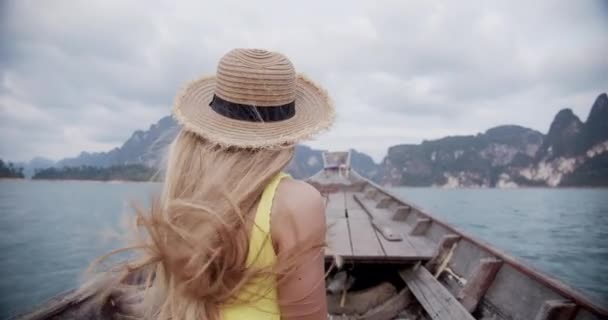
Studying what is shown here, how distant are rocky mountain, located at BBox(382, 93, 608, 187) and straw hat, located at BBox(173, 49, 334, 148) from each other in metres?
110

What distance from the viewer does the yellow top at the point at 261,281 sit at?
1113 mm

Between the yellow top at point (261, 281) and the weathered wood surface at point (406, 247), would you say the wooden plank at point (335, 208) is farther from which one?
the yellow top at point (261, 281)

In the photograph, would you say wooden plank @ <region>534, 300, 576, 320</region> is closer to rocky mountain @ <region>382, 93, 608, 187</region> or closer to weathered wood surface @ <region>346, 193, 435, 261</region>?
weathered wood surface @ <region>346, 193, 435, 261</region>

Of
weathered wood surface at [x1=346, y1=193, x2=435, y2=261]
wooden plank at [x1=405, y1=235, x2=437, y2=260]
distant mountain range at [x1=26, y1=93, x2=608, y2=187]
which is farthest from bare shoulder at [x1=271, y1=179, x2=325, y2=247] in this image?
distant mountain range at [x1=26, y1=93, x2=608, y2=187]

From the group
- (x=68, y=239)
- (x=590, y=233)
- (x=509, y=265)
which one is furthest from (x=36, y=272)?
(x=590, y=233)

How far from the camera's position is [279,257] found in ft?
3.70

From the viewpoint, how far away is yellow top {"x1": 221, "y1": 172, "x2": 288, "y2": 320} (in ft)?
3.65

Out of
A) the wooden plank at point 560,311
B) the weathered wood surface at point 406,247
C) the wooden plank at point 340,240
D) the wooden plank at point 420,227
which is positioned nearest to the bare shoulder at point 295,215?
the wooden plank at point 560,311

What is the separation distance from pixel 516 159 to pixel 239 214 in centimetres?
15204

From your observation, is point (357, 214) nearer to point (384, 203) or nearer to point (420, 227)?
point (384, 203)

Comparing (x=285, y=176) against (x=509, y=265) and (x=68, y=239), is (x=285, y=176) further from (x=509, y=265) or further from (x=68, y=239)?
(x=68, y=239)

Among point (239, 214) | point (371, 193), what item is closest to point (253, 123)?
point (239, 214)

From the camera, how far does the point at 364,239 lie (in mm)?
4746

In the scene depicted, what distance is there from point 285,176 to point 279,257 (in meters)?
0.25
